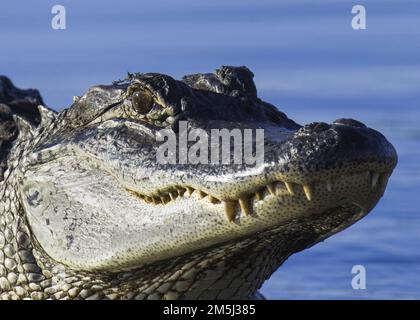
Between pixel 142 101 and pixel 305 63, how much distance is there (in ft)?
29.9

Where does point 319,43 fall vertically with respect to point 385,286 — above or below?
above

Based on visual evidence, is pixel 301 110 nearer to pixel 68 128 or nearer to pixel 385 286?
pixel 385 286

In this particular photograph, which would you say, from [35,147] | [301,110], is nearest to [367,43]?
[301,110]

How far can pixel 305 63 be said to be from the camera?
1611 centimetres

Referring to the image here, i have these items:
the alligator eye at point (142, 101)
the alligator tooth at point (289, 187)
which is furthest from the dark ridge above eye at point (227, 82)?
the alligator tooth at point (289, 187)

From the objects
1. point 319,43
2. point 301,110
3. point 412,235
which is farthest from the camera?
point 319,43

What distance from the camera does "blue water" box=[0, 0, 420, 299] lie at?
11203mm

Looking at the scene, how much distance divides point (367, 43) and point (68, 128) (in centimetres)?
1002

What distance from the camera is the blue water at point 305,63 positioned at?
1120cm

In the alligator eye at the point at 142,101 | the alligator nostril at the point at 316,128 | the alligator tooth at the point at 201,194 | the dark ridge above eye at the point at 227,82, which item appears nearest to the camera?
the alligator nostril at the point at 316,128

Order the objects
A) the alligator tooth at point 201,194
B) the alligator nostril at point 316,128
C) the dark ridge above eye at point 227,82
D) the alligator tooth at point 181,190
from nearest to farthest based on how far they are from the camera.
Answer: the alligator nostril at point 316,128, the alligator tooth at point 201,194, the alligator tooth at point 181,190, the dark ridge above eye at point 227,82

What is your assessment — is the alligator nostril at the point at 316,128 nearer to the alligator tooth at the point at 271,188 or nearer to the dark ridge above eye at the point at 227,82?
the alligator tooth at the point at 271,188

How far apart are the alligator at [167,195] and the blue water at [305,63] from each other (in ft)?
11.2

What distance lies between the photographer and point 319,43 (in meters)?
17.2
